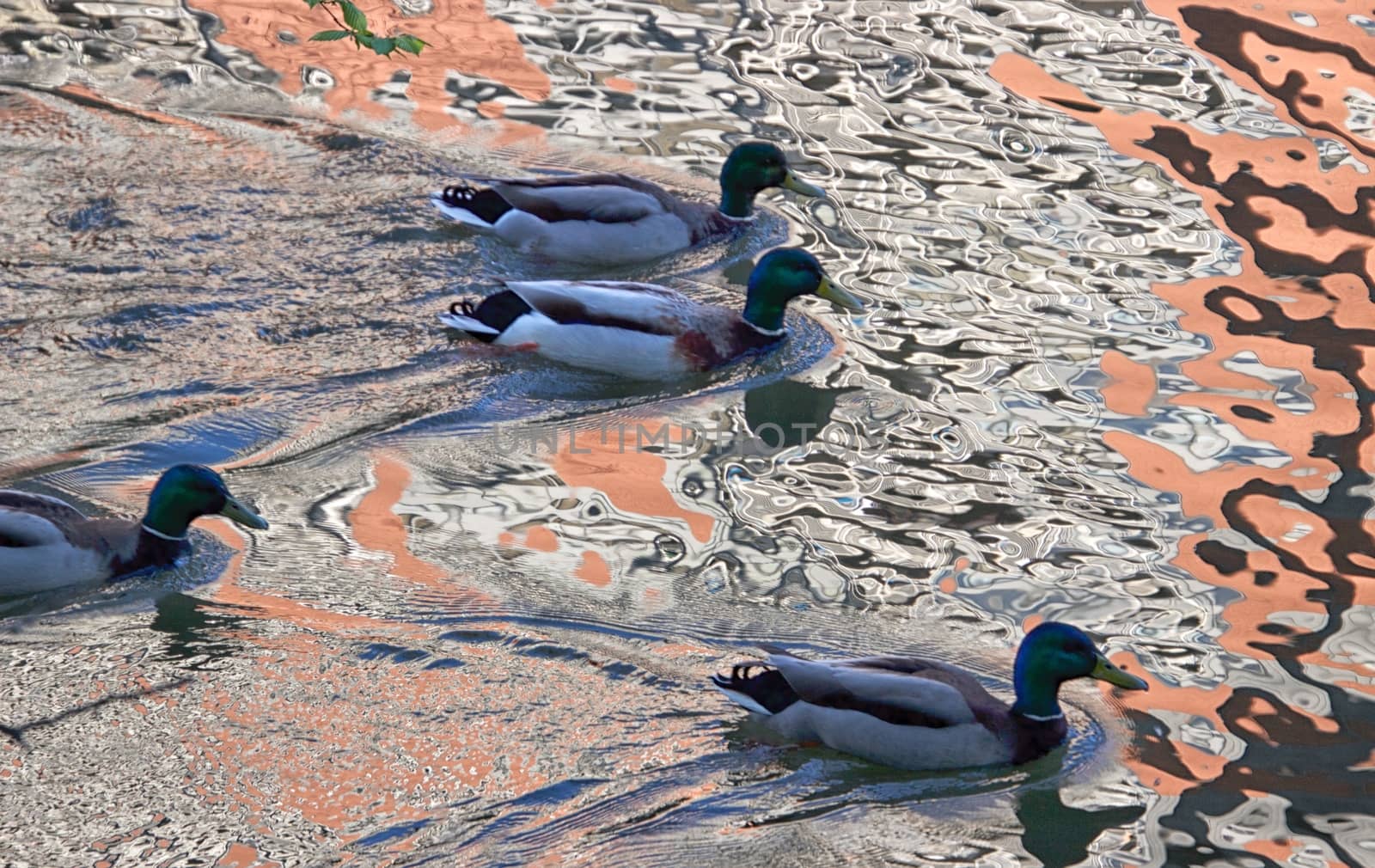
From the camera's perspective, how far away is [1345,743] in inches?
227

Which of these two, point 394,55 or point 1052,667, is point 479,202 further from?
point 1052,667

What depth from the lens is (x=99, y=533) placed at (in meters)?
6.48

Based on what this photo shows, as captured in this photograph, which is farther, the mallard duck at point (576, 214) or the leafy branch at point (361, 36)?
the mallard duck at point (576, 214)

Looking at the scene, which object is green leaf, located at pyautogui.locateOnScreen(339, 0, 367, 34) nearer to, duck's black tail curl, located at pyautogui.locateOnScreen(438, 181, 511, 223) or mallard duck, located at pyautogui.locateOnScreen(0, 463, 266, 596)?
mallard duck, located at pyautogui.locateOnScreen(0, 463, 266, 596)

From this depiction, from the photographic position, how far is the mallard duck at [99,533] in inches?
245

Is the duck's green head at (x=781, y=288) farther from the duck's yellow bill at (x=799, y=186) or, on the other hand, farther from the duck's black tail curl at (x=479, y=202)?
the duck's black tail curl at (x=479, y=202)

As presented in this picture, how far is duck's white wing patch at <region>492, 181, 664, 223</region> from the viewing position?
9.43 meters

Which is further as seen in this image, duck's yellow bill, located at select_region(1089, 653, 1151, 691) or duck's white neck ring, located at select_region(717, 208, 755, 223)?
duck's white neck ring, located at select_region(717, 208, 755, 223)

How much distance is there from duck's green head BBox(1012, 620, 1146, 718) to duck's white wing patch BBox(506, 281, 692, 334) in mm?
3167

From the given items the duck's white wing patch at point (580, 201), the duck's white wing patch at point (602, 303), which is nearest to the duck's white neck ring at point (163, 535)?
the duck's white wing patch at point (602, 303)

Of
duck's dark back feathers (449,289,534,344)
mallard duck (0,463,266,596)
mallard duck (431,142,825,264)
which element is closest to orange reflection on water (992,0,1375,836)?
mallard duck (431,142,825,264)

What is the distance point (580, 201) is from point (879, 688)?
4.48 m

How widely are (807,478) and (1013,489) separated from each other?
840 mm

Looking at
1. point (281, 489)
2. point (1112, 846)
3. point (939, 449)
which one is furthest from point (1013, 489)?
point (281, 489)
